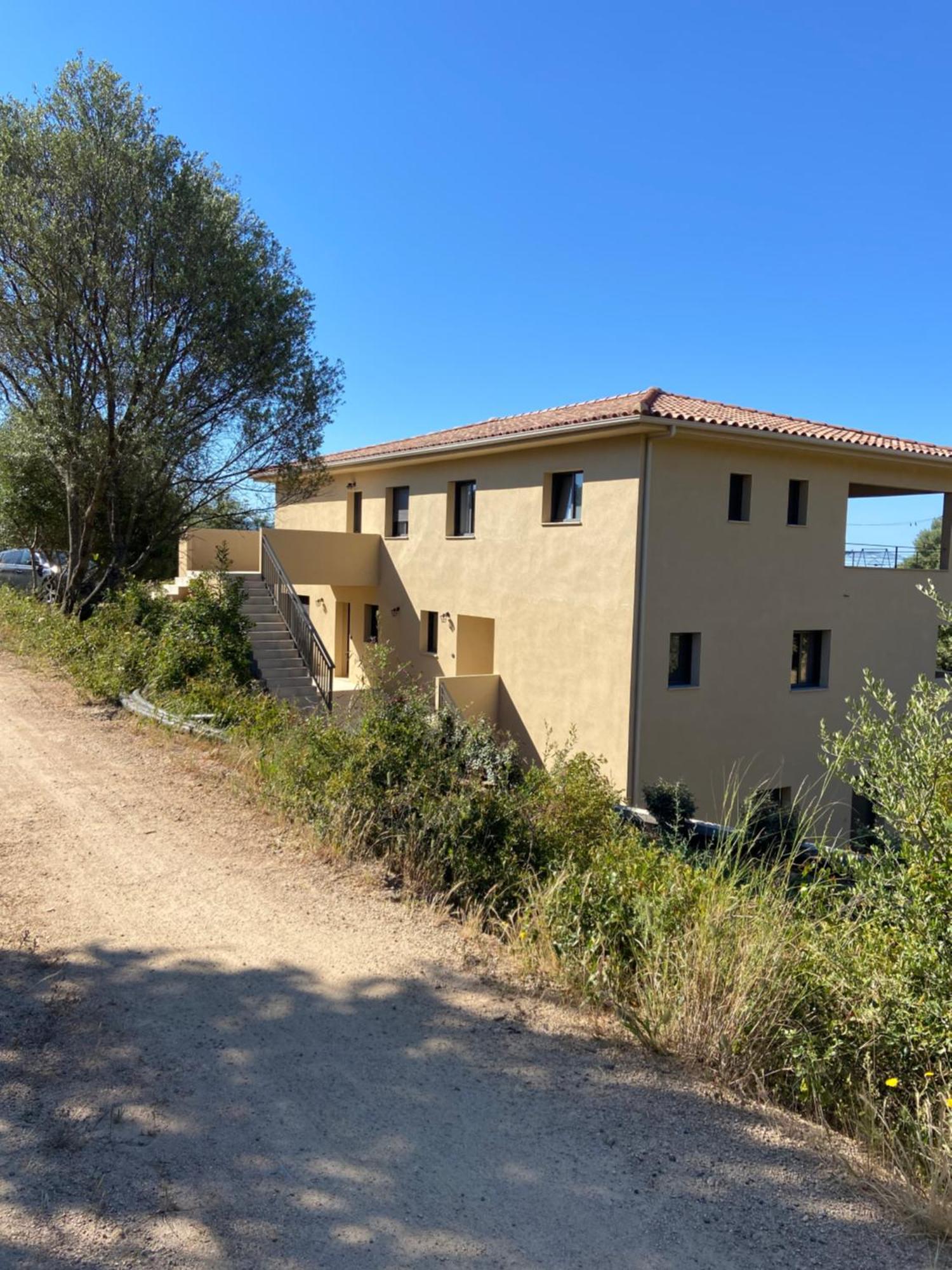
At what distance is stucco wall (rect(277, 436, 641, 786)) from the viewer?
1559 centimetres

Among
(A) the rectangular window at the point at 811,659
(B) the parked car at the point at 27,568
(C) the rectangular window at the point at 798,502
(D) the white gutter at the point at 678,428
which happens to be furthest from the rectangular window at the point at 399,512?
(A) the rectangular window at the point at 811,659

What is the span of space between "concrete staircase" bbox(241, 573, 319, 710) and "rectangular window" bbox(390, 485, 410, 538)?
3.73m

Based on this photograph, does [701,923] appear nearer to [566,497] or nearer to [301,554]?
[566,497]

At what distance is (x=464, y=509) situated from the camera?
66.1 feet

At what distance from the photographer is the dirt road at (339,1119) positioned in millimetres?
2684

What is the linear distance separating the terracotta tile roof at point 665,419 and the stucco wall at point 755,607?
465mm

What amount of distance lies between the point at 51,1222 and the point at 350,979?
6.44 ft

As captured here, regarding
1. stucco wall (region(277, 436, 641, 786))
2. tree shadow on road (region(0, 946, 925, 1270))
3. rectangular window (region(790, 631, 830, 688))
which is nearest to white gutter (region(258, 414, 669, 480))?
stucco wall (region(277, 436, 641, 786))

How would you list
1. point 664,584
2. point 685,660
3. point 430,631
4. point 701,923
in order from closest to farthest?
1. point 701,923
2. point 664,584
3. point 685,660
4. point 430,631

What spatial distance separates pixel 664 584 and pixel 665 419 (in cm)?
285

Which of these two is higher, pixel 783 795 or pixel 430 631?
pixel 430 631

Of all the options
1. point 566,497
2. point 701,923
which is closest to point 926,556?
point 566,497

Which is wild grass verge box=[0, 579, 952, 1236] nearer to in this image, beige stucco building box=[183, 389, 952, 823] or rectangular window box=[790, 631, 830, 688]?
beige stucco building box=[183, 389, 952, 823]

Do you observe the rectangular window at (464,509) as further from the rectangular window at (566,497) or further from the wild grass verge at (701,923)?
the wild grass verge at (701,923)
